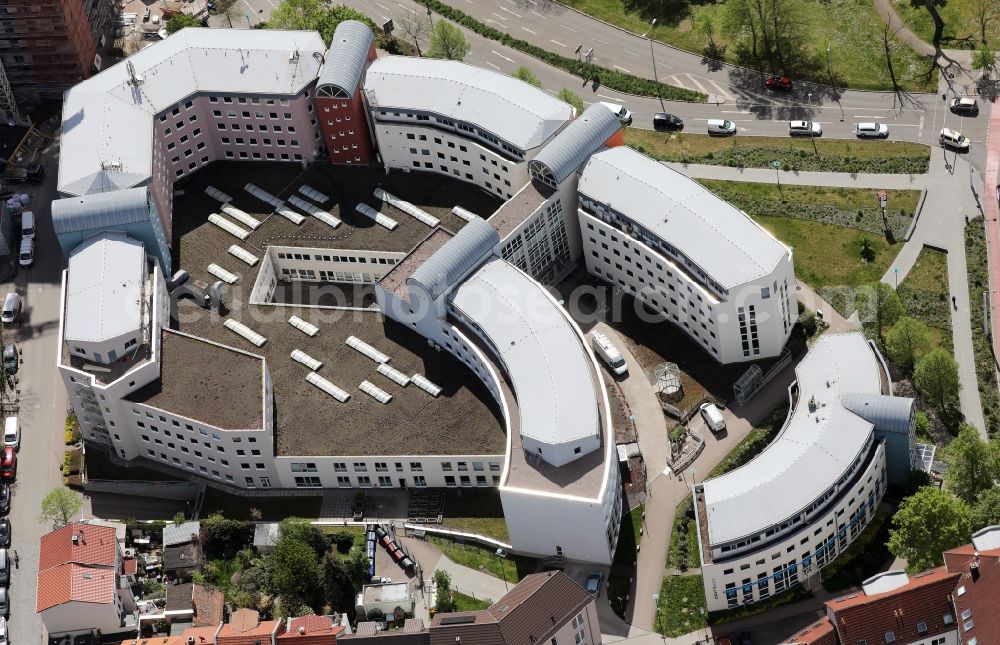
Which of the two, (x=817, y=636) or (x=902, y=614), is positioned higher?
(x=902, y=614)

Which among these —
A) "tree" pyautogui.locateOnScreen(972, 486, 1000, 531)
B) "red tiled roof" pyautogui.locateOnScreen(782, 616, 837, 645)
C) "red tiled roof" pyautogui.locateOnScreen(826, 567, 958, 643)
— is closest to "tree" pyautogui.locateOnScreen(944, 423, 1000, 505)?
"tree" pyautogui.locateOnScreen(972, 486, 1000, 531)

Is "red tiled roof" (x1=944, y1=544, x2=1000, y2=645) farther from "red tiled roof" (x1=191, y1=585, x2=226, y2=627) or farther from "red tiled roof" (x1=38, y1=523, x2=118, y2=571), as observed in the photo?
"red tiled roof" (x1=38, y1=523, x2=118, y2=571)

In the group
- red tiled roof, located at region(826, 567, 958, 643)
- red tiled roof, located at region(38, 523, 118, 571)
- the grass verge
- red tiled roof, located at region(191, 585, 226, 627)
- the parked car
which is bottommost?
red tiled roof, located at region(191, 585, 226, 627)

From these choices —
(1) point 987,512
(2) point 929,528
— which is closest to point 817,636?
(2) point 929,528

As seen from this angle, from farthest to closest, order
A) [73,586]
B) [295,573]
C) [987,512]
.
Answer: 1. [295,573]
2. [73,586]
3. [987,512]

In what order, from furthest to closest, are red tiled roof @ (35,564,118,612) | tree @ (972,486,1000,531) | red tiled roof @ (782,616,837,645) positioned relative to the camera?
1. red tiled roof @ (35,564,118,612)
2. tree @ (972,486,1000,531)
3. red tiled roof @ (782,616,837,645)

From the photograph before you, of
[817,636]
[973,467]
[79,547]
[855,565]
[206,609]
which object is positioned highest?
[973,467]

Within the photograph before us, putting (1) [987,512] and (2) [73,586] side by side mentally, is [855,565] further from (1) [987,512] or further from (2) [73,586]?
(2) [73,586]

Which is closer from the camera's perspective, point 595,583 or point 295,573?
point 295,573
